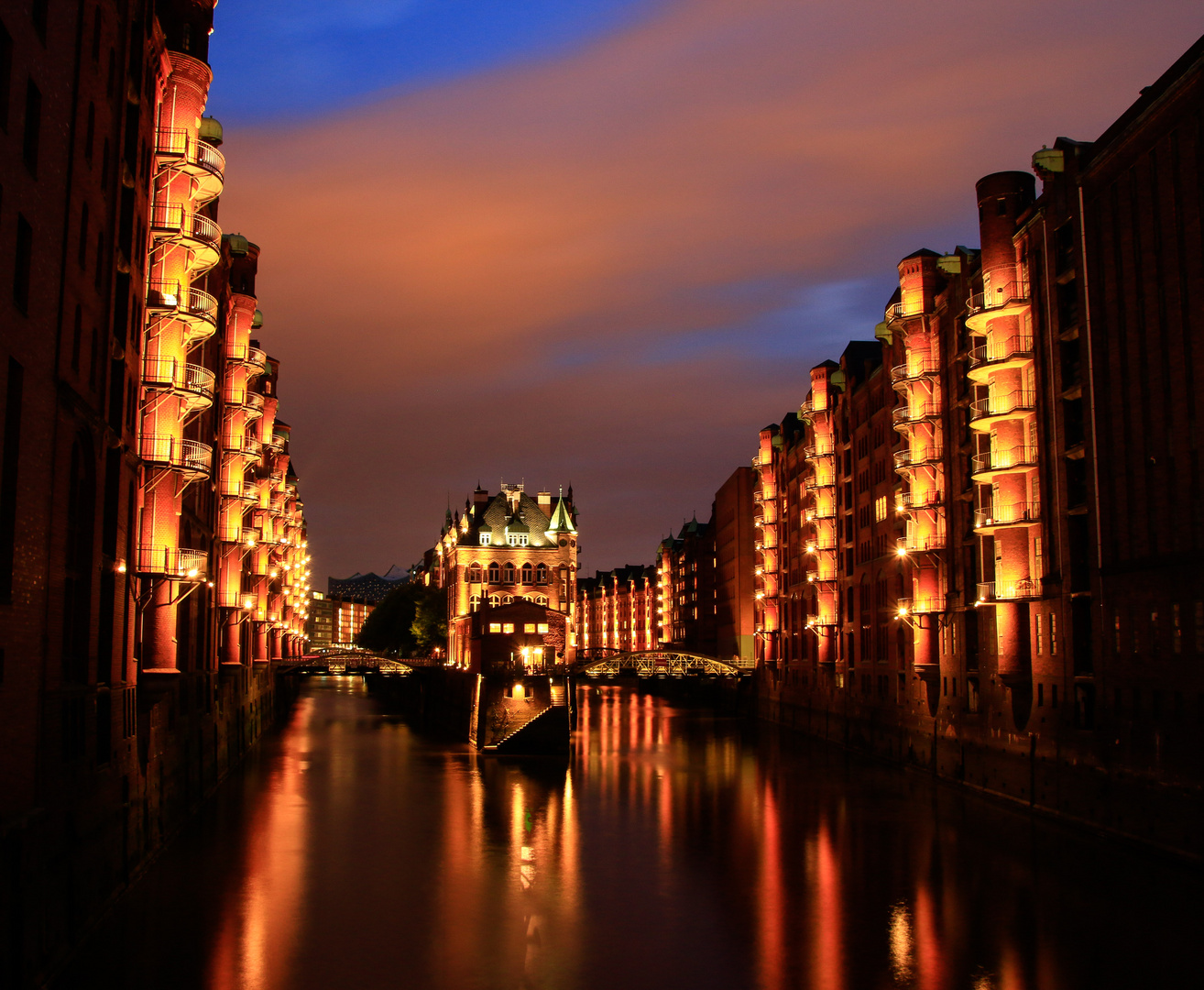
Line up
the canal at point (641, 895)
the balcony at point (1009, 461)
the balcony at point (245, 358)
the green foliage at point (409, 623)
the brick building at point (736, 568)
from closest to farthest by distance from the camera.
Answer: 1. the canal at point (641, 895)
2. the balcony at point (1009, 461)
3. the balcony at point (245, 358)
4. the brick building at point (736, 568)
5. the green foliage at point (409, 623)

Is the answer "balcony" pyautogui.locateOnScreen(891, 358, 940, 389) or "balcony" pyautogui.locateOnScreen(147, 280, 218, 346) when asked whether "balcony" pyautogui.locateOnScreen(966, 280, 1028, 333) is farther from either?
"balcony" pyautogui.locateOnScreen(147, 280, 218, 346)

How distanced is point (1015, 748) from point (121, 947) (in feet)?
107

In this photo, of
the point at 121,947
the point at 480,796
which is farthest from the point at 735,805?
the point at 121,947

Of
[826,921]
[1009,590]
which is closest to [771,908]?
[826,921]

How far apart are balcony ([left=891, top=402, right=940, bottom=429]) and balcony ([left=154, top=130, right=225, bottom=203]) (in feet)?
111

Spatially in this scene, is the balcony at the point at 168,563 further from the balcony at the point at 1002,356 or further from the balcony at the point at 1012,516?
the balcony at the point at 1002,356

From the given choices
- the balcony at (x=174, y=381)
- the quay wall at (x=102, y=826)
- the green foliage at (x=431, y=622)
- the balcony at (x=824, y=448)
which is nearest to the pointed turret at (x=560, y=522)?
the green foliage at (x=431, y=622)

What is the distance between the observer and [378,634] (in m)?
184

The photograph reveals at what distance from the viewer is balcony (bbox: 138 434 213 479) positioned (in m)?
34.7

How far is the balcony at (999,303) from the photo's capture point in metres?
45.2

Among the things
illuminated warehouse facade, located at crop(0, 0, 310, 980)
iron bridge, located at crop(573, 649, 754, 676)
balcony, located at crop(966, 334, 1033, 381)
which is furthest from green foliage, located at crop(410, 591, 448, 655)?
balcony, located at crop(966, 334, 1033, 381)

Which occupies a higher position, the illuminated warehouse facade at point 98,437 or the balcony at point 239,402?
the balcony at point 239,402

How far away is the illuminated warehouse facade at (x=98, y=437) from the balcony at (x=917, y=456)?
3271 cm

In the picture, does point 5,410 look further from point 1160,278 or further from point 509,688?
point 509,688
